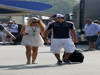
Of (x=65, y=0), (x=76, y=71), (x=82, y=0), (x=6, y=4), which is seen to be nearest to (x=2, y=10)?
(x=6, y=4)

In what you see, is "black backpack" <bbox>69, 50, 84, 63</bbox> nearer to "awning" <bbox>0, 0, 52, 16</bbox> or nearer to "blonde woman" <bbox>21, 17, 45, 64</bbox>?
"blonde woman" <bbox>21, 17, 45, 64</bbox>

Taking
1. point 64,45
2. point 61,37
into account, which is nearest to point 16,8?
point 61,37

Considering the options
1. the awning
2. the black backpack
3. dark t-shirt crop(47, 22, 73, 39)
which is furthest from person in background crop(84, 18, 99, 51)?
dark t-shirt crop(47, 22, 73, 39)

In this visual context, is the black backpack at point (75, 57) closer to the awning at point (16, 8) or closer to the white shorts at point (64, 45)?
the white shorts at point (64, 45)

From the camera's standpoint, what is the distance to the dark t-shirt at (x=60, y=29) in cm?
1630

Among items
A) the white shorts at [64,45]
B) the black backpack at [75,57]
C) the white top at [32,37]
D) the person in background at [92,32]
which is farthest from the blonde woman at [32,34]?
the person in background at [92,32]

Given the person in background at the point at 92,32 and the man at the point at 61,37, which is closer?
the man at the point at 61,37

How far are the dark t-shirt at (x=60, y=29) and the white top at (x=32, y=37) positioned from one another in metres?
0.65

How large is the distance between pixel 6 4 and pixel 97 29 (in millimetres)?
8245

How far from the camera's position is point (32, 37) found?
1675cm

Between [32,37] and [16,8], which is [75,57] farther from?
[16,8]

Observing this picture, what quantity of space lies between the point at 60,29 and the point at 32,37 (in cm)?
104

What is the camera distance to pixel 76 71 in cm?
1424

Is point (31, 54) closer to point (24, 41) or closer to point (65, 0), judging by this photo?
point (24, 41)
